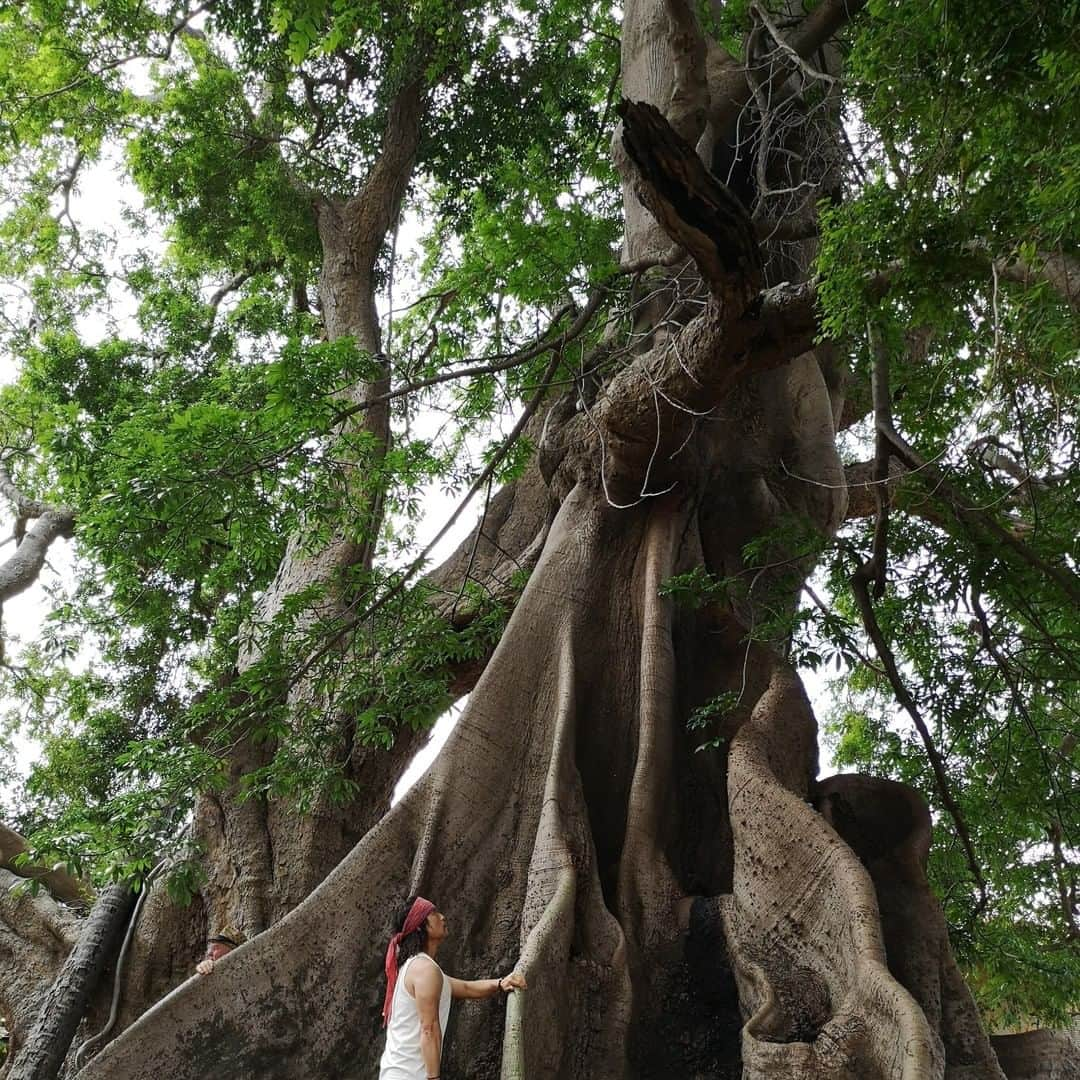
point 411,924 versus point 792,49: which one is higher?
point 792,49

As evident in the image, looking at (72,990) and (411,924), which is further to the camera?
(72,990)

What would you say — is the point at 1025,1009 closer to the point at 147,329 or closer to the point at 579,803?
the point at 579,803

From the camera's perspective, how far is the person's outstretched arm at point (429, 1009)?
10.5ft

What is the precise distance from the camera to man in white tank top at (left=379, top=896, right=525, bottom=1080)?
3.26 m

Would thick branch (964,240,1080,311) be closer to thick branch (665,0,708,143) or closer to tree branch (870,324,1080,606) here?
tree branch (870,324,1080,606)

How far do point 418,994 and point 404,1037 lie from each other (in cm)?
14

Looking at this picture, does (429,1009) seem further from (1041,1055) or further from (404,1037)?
(1041,1055)

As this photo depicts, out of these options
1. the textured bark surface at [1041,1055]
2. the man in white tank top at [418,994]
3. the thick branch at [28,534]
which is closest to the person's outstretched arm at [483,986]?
the man in white tank top at [418,994]

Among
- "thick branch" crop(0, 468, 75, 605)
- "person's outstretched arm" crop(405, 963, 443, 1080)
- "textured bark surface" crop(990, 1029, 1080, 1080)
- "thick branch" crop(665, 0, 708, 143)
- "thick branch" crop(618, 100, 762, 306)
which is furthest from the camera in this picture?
"thick branch" crop(0, 468, 75, 605)

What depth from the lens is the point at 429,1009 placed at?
3.30 metres

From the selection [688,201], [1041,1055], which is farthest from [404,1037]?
[688,201]

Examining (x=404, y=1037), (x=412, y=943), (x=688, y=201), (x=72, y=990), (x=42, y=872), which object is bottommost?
(x=404, y=1037)

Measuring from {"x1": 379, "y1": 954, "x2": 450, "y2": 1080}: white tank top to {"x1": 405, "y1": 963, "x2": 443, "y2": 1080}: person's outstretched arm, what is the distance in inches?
1.0

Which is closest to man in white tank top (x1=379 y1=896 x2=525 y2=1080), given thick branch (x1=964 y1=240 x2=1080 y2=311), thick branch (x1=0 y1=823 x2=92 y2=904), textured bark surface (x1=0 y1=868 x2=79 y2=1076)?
textured bark surface (x1=0 y1=868 x2=79 y2=1076)
